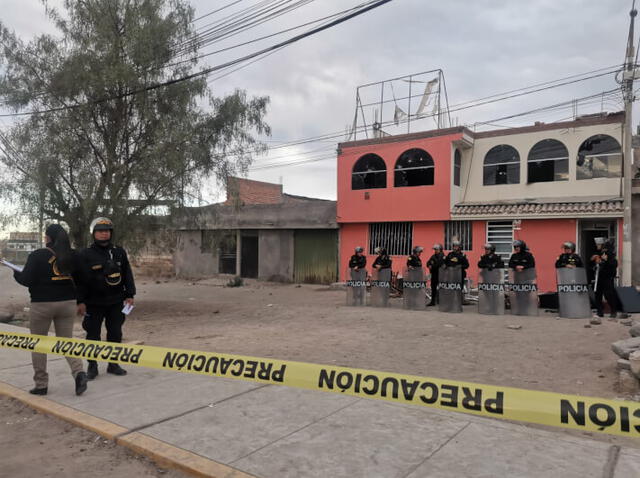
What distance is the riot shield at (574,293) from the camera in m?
10.4

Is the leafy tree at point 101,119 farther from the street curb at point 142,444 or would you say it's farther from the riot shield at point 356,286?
the street curb at point 142,444

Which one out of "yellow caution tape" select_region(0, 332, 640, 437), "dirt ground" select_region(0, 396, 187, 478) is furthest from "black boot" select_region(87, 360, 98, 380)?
"yellow caution tape" select_region(0, 332, 640, 437)

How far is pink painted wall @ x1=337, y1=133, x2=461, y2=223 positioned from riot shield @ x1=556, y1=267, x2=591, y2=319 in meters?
7.41

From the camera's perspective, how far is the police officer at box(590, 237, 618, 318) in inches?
408

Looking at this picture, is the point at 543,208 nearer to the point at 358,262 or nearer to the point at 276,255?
the point at 358,262

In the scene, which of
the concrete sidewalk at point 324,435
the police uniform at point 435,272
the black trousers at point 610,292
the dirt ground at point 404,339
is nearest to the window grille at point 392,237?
the dirt ground at point 404,339

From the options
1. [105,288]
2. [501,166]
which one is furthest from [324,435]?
[501,166]

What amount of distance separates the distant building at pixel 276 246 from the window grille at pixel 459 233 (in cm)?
481

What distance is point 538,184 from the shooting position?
17.0 meters

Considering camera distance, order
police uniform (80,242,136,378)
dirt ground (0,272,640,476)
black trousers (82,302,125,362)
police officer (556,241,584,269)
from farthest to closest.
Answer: police officer (556,241,584,269)
dirt ground (0,272,640,476)
black trousers (82,302,125,362)
police uniform (80,242,136,378)

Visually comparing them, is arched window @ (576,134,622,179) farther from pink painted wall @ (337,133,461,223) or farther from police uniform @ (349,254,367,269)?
police uniform @ (349,254,367,269)

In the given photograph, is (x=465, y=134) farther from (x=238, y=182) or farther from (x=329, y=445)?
(x=329, y=445)

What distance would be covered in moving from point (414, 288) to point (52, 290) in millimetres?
9370

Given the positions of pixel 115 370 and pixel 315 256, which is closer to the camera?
pixel 115 370
